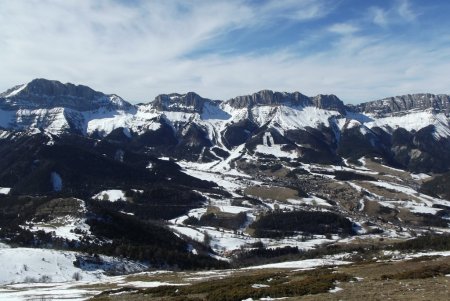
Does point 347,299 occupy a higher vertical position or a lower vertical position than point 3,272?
higher

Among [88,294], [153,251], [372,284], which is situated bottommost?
[153,251]

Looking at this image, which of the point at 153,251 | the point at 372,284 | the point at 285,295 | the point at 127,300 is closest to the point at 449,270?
the point at 372,284

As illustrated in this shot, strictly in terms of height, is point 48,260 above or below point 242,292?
below

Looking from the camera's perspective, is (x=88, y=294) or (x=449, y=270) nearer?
(x=449, y=270)

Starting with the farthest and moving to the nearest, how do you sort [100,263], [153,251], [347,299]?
[153,251], [100,263], [347,299]

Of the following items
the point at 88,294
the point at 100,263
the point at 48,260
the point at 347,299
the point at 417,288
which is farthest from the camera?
the point at 100,263

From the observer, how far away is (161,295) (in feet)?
219

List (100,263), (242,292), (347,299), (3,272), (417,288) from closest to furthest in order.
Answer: (347,299)
(417,288)
(242,292)
(3,272)
(100,263)

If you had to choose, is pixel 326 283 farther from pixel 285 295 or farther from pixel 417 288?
pixel 417 288

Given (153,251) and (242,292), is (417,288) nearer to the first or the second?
(242,292)

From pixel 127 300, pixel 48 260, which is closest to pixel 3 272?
pixel 48 260

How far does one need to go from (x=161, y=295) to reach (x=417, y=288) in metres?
32.1

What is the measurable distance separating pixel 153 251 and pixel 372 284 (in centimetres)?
15060

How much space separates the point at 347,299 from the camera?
4612 centimetres
